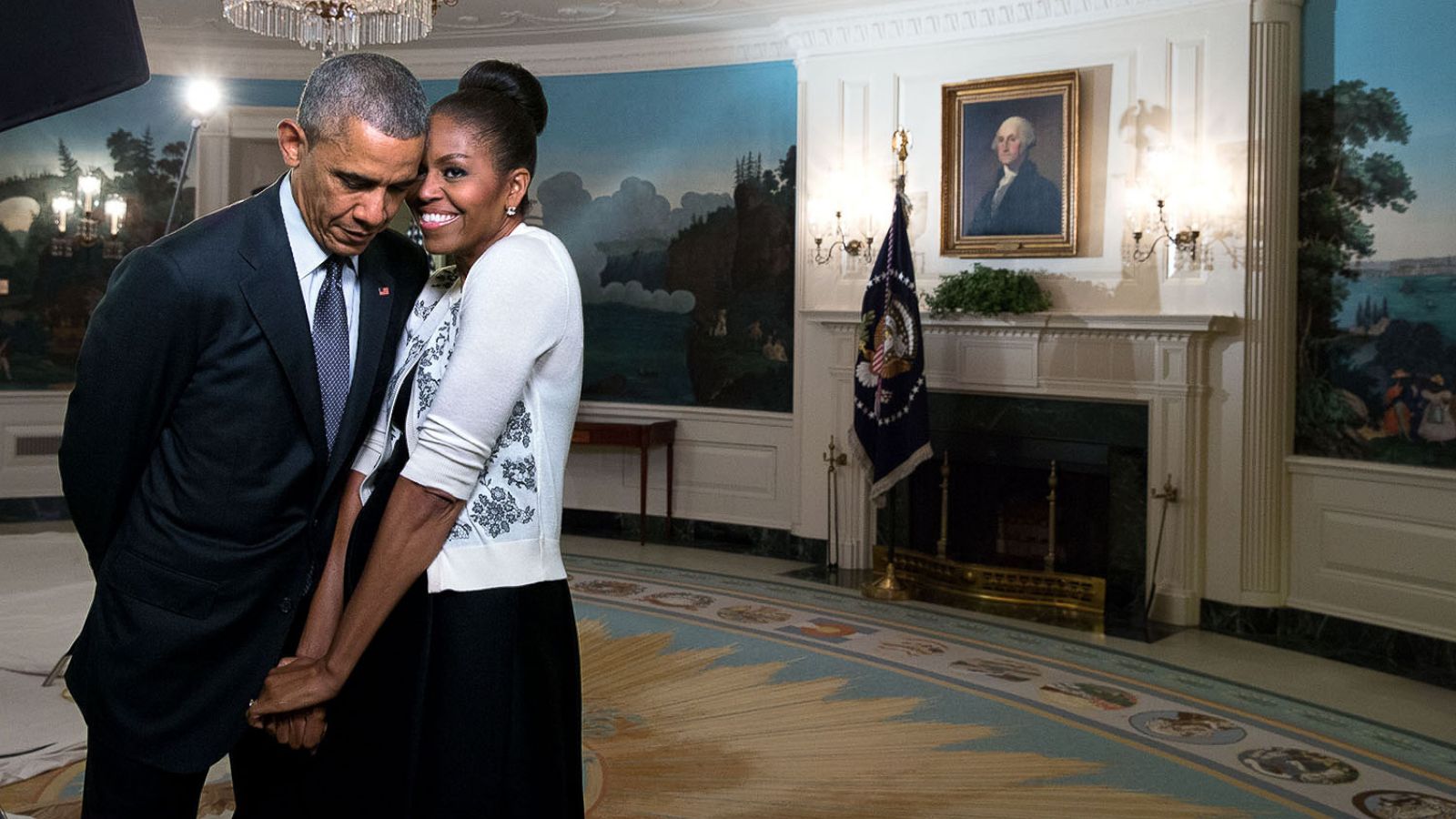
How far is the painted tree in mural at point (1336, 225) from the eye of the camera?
6582 mm

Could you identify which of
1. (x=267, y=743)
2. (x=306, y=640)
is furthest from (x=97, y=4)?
(x=267, y=743)

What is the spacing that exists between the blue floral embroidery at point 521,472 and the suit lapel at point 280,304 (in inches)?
11.8

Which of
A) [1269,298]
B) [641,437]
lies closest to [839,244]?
[641,437]

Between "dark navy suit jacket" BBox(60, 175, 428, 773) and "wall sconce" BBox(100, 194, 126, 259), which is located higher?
"wall sconce" BBox(100, 194, 126, 259)

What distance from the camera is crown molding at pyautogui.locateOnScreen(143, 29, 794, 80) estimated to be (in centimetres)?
936

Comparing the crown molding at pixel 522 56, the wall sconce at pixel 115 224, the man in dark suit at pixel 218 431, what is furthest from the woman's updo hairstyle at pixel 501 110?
the wall sconce at pixel 115 224

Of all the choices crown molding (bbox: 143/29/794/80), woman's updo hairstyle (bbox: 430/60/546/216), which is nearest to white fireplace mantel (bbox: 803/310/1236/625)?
crown molding (bbox: 143/29/794/80)

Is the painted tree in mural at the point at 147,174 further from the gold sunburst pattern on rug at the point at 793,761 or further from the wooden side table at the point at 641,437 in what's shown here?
the gold sunburst pattern on rug at the point at 793,761

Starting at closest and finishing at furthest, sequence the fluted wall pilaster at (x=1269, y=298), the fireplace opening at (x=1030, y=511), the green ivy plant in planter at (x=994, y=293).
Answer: the fluted wall pilaster at (x=1269, y=298) → the fireplace opening at (x=1030, y=511) → the green ivy plant in planter at (x=994, y=293)

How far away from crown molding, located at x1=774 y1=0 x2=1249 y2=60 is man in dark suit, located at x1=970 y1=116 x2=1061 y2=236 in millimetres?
633

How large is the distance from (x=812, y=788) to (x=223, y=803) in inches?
77.6

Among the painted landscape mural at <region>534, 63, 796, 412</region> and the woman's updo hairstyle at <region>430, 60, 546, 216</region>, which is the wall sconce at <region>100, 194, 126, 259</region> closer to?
the painted landscape mural at <region>534, 63, 796, 412</region>

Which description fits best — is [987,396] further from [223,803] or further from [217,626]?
[217,626]

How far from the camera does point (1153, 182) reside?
7.27 m
